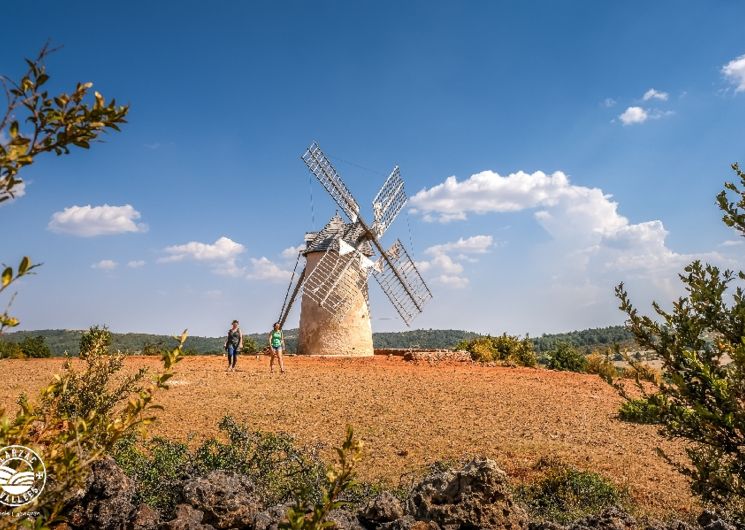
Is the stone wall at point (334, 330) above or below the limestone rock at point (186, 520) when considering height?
above

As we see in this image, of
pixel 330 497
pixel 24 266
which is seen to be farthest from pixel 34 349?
pixel 330 497

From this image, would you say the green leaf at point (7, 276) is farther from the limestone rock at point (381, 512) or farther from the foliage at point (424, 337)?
the foliage at point (424, 337)

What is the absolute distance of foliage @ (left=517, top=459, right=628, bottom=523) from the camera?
6781 mm

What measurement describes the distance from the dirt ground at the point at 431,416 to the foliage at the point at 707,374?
4041 millimetres

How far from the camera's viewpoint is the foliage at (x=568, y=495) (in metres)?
6.78

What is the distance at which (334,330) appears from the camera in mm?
25031

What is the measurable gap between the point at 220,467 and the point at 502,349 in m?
21.9

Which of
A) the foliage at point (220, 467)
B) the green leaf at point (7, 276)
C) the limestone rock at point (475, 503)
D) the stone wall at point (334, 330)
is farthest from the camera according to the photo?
the stone wall at point (334, 330)

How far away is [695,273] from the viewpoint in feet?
13.9

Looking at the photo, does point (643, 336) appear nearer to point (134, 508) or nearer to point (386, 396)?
point (134, 508)

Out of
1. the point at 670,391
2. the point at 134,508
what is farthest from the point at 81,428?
the point at 670,391

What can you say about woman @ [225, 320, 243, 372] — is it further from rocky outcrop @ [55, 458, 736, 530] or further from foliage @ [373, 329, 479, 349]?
foliage @ [373, 329, 479, 349]

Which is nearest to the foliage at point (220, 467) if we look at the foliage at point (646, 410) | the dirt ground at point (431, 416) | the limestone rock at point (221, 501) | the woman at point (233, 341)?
the limestone rock at point (221, 501)

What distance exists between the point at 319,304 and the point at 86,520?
19.9 meters
